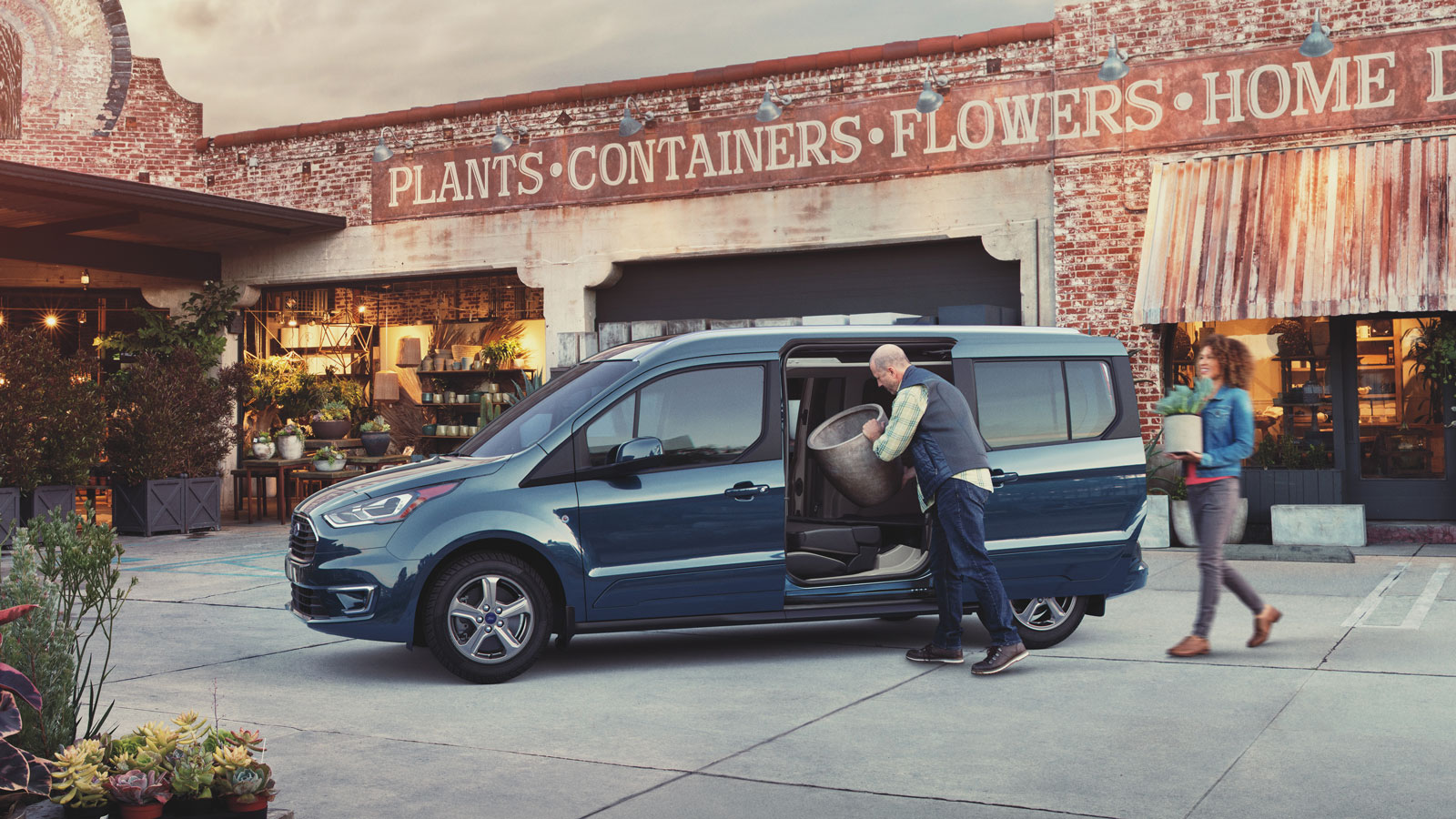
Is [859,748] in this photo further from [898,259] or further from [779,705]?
[898,259]

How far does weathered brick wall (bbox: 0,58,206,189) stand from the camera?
2108 cm

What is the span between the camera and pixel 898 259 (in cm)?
1705

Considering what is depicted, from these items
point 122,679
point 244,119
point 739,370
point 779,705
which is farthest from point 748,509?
point 244,119

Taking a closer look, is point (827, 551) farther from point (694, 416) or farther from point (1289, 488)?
point (1289, 488)

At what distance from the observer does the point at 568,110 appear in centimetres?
1873

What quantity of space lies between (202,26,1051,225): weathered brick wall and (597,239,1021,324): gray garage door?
1.91 metres

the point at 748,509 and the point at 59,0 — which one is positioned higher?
the point at 59,0

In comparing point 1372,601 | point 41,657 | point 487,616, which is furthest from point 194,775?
point 1372,601

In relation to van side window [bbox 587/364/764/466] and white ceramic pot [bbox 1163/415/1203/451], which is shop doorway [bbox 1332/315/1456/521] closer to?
white ceramic pot [bbox 1163/415/1203/451]

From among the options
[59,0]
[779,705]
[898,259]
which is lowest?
[779,705]

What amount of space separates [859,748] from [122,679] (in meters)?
4.33

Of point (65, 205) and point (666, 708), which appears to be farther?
point (65, 205)

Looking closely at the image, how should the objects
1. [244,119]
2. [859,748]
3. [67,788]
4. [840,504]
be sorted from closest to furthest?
[67,788], [859,748], [840,504], [244,119]

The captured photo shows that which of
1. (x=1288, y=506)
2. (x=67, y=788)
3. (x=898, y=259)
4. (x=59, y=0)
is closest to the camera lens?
(x=67, y=788)
